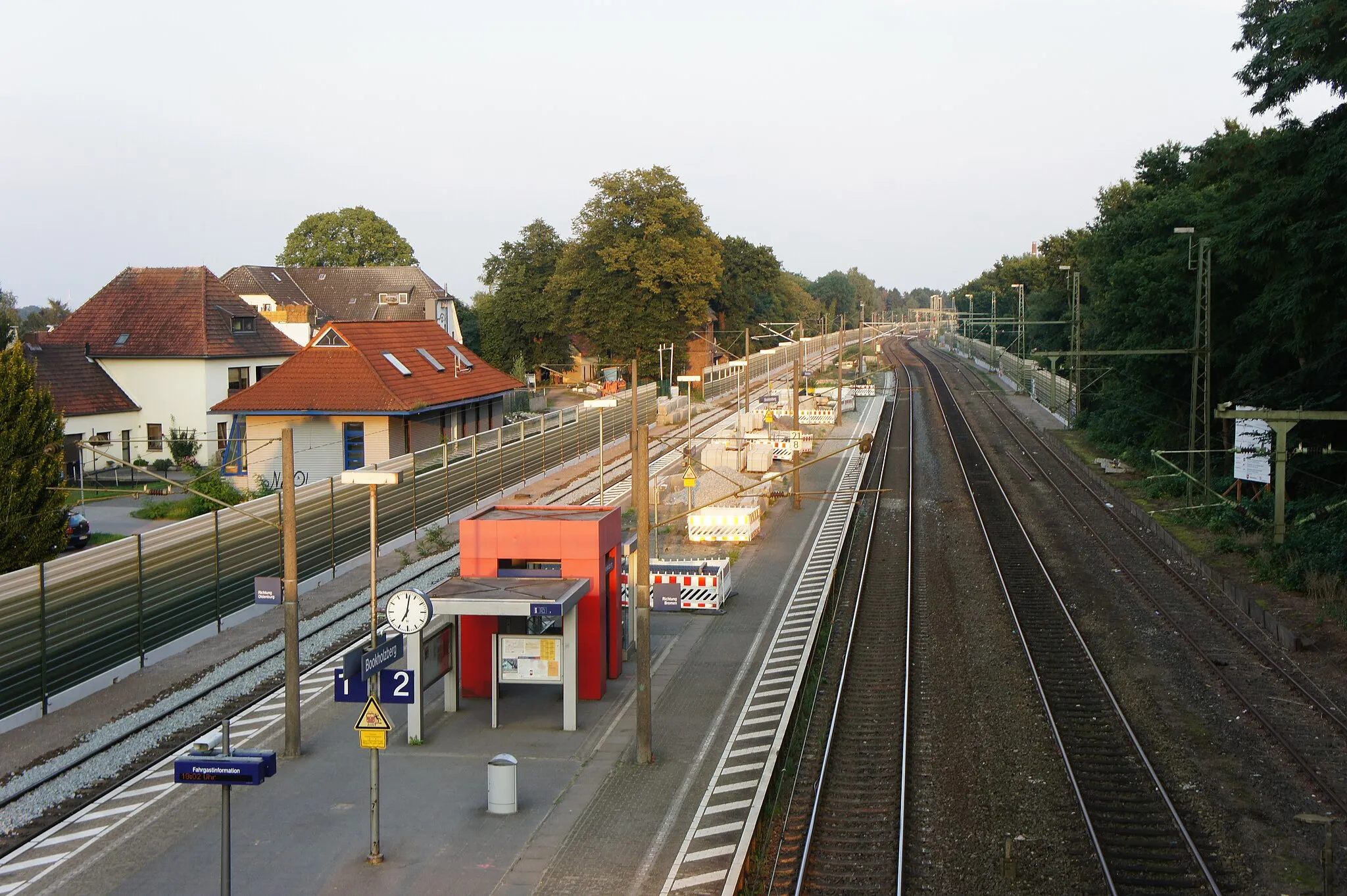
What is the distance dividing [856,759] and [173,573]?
13.6 meters

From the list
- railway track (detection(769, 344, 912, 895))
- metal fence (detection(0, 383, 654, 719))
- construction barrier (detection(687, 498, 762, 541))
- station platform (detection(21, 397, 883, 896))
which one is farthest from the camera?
construction barrier (detection(687, 498, 762, 541))

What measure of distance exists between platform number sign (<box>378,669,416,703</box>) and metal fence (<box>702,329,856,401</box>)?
142ft

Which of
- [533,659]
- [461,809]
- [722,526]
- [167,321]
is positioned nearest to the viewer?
[461,809]

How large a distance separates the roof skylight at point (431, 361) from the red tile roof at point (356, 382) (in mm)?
100

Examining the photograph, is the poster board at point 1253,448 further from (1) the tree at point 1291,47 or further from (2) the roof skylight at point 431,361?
A: (2) the roof skylight at point 431,361

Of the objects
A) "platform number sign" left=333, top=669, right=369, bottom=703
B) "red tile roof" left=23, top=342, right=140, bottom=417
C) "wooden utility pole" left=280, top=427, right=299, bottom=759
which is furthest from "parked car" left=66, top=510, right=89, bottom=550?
"platform number sign" left=333, top=669, right=369, bottom=703

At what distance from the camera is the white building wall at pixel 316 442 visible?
39.5 meters

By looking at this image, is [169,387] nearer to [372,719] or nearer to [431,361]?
[431,361]

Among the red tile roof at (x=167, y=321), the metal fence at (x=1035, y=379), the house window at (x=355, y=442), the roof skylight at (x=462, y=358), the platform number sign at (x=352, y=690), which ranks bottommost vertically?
Result: the platform number sign at (x=352, y=690)

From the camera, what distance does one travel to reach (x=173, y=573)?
22.2 metres

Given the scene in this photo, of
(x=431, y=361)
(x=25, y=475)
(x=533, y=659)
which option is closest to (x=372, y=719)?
(x=533, y=659)

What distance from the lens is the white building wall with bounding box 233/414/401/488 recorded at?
39.5 meters

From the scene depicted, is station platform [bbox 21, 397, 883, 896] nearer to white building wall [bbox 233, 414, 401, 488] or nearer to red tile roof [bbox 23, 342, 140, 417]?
white building wall [bbox 233, 414, 401, 488]

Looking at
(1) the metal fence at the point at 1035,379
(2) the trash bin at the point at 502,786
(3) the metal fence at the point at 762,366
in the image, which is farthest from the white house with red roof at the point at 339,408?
(1) the metal fence at the point at 1035,379
